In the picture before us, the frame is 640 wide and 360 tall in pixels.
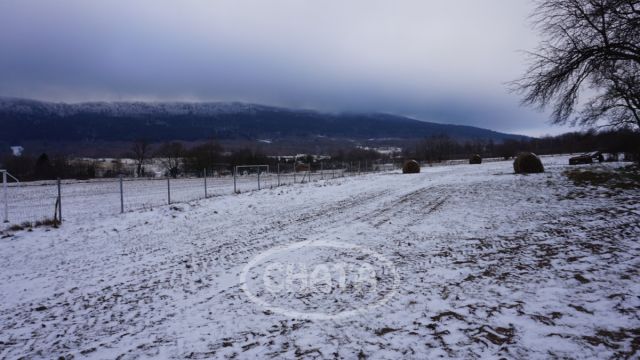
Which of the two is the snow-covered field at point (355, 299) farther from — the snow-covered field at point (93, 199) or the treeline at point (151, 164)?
the treeline at point (151, 164)

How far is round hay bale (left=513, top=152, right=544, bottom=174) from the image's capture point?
81.6ft

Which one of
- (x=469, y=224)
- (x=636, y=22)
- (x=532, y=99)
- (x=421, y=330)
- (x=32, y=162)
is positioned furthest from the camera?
(x=32, y=162)

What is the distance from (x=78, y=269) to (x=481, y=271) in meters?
6.95

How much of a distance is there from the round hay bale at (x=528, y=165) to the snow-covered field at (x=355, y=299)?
16.6 m

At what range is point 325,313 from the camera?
4180mm

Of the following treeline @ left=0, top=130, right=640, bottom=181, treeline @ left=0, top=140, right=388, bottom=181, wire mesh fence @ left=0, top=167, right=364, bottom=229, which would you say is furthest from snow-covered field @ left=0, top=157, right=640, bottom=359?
treeline @ left=0, top=140, right=388, bottom=181

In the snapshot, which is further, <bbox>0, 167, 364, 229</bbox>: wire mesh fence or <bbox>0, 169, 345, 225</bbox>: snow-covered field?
<bbox>0, 169, 345, 225</bbox>: snow-covered field

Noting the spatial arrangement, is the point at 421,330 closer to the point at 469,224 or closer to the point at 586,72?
the point at 469,224

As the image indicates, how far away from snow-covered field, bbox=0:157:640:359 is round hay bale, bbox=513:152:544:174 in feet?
54.6

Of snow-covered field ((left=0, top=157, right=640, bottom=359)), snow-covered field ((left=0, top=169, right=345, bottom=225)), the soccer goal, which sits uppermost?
the soccer goal

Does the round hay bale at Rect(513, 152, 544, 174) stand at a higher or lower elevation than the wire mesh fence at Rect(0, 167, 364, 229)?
higher

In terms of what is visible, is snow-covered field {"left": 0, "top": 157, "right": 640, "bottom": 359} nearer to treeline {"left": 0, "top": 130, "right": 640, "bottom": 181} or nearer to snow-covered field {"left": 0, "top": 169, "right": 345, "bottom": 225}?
snow-covered field {"left": 0, "top": 169, "right": 345, "bottom": 225}

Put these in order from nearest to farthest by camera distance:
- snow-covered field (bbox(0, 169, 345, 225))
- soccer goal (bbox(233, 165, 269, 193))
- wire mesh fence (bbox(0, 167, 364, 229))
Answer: wire mesh fence (bbox(0, 167, 364, 229)), snow-covered field (bbox(0, 169, 345, 225)), soccer goal (bbox(233, 165, 269, 193))

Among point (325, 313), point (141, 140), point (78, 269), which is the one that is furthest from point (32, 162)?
point (325, 313)
